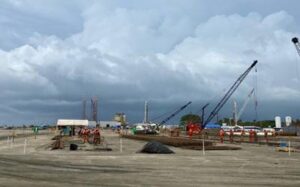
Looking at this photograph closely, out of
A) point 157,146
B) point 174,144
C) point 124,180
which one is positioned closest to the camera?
point 124,180

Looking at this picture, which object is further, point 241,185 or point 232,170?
point 232,170

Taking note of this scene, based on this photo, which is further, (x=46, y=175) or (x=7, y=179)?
(x=46, y=175)

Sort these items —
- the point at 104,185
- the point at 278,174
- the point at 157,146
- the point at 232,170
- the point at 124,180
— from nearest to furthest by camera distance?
the point at 104,185
the point at 124,180
the point at 278,174
the point at 232,170
the point at 157,146

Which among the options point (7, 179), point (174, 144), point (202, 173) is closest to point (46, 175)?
point (7, 179)

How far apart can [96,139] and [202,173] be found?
1410 inches

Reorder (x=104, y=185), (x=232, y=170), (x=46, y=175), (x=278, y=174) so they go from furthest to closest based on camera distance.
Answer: (x=232, y=170) → (x=278, y=174) → (x=46, y=175) → (x=104, y=185)

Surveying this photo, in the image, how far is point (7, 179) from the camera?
789 inches

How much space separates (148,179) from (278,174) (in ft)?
22.6

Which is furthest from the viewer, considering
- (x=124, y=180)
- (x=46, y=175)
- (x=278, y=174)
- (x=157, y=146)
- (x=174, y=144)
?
(x=174, y=144)

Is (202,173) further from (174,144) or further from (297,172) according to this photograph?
(174,144)

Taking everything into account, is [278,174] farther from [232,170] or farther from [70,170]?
[70,170]

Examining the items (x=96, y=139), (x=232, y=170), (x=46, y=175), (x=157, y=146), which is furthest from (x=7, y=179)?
(x=96, y=139)

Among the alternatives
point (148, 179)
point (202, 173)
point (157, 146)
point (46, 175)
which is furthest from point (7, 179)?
point (157, 146)

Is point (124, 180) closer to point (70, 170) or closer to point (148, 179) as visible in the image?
point (148, 179)
